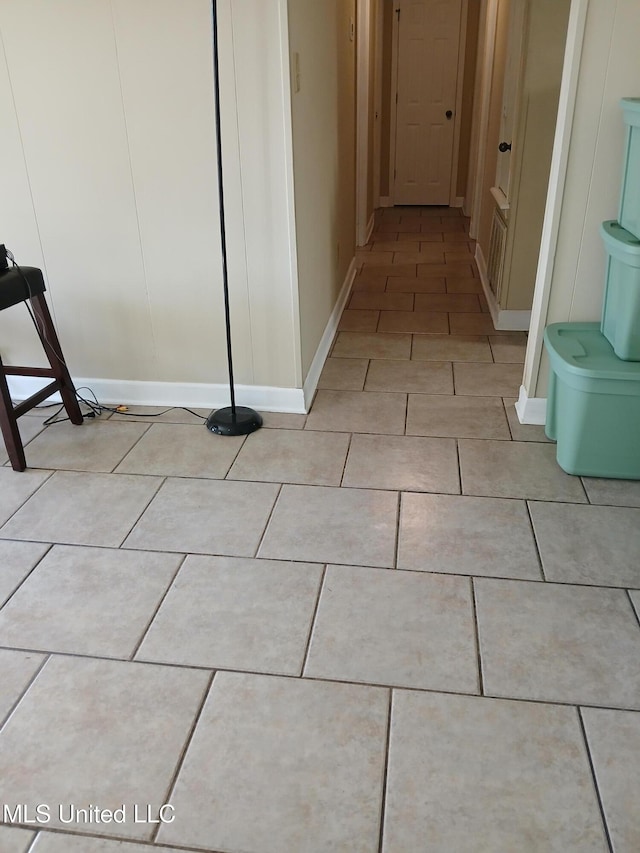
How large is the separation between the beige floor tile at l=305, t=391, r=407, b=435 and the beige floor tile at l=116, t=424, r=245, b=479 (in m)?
0.38

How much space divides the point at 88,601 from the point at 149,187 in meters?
1.62

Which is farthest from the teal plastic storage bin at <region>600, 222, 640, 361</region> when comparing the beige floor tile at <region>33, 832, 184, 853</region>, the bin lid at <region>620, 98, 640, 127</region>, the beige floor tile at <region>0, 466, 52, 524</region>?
the beige floor tile at <region>0, 466, 52, 524</region>

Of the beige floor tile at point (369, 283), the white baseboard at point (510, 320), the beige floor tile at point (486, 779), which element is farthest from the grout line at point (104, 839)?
the beige floor tile at point (369, 283)

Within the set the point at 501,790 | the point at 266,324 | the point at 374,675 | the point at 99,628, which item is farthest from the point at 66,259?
the point at 501,790

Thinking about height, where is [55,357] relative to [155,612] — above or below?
above

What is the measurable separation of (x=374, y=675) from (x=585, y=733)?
0.50 m

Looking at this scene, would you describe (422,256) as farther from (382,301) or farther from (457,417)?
(457,417)

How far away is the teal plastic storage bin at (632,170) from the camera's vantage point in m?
2.27

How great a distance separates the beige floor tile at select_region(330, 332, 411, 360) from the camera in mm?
3643

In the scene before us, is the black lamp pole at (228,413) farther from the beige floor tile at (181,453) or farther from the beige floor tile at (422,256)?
the beige floor tile at (422,256)

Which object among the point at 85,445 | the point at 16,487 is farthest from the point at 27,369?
the point at 16,487

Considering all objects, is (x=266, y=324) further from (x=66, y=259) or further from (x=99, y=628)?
(x=99, y=628)

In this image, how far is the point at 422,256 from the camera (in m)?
5.45

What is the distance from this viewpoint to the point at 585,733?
1.57m
